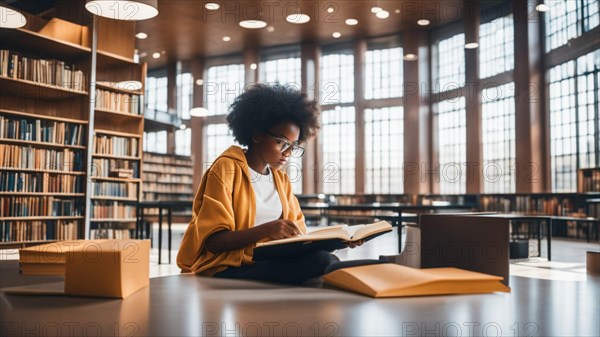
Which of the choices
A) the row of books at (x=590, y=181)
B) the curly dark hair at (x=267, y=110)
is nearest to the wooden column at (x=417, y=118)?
the row of books at (x=590, y=181)

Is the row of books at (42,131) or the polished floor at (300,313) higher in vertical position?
the row of books at (42,131)

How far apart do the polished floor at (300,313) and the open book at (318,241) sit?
236 millimetres

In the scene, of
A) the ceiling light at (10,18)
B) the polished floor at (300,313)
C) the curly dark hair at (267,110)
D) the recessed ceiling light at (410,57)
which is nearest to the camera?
the polished floor at (300,313)

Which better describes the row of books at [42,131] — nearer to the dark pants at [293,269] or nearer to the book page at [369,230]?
the dark pants at [293,269]

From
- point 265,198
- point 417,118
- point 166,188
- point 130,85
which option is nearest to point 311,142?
point 417,118

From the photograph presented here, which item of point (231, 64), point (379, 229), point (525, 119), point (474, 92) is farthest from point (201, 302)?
point (231, 64)

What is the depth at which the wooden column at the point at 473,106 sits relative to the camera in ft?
41.8

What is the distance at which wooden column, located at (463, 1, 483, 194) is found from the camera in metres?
12.8

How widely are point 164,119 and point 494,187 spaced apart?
27.2ft

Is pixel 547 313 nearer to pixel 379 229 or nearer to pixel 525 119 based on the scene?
pixel 379 229

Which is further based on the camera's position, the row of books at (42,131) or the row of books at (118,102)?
the row of books at (118,102)

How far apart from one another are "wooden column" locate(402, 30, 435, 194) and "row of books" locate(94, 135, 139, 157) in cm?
819

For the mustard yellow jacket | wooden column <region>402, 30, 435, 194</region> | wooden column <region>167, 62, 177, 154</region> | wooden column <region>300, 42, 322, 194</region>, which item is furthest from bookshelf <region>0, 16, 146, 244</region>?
wooden column <region>167, 62, 177, 154</region>

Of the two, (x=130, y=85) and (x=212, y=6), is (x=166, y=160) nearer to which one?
(x=212, y=6)
